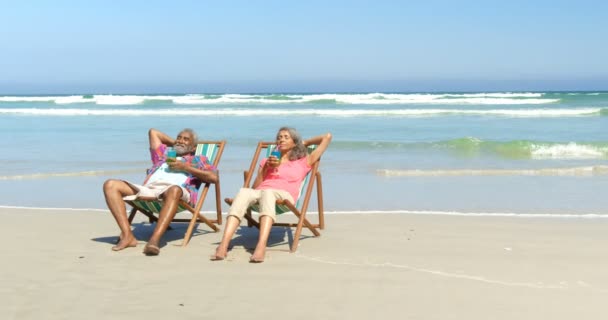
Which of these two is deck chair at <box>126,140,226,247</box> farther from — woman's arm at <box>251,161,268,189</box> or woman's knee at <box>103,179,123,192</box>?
woman's arm at <box>251,161,268,189</box>

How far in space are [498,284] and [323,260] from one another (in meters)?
1.24

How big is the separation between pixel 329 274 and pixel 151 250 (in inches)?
53.5

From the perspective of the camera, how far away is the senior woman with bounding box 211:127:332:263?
5008 millimetres

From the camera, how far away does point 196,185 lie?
5.73 meters

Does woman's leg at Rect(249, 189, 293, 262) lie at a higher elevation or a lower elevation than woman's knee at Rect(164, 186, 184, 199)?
lower

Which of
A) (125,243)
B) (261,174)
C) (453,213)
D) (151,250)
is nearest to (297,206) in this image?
(261,174)

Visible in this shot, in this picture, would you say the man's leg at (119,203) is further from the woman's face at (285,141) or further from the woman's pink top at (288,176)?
the woman's face at (285,141)

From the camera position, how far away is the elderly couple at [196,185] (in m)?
5.10

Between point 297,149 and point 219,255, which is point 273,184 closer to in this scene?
point 297,149

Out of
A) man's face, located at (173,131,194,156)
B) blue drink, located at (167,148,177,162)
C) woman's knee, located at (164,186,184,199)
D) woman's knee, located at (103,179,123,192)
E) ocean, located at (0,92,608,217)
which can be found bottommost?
ocean, located at (0,92,608,217)

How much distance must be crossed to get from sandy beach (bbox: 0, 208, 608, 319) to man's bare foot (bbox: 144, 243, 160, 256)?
0.05 m

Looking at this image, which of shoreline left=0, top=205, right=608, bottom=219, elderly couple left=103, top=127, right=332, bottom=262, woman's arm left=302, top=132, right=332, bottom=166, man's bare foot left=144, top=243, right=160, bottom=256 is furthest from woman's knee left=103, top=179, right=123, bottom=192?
shoreline left=0, top=205, right=608, bottom=219

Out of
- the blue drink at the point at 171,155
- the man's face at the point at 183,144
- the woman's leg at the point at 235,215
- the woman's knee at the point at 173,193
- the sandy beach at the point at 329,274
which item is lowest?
the sandy beach at the point at 329,274

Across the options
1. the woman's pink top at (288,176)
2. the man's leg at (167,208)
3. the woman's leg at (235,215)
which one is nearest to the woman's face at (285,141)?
the woman's pink top at (288,176)
